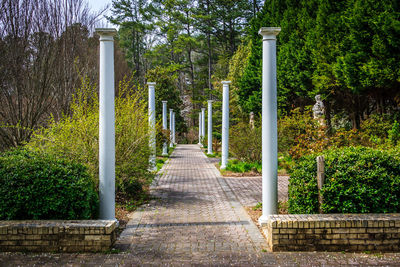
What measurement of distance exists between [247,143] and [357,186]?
357 inches

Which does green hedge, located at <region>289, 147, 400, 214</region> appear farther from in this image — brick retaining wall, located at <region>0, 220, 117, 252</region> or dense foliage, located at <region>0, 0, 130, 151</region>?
dense foliage, located at <region>0, 0, 130, 151</region>

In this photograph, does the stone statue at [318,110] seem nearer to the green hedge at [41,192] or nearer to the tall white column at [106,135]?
the tall white column at [106,135]

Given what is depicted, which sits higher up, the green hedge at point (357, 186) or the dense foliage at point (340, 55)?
the dense foliage at point (340, 55)

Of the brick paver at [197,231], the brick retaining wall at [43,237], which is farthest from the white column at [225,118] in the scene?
the brick retaining wall at [43,237]

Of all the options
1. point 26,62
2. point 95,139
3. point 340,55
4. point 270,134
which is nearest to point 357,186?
point 270,134

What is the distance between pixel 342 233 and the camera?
4.41m

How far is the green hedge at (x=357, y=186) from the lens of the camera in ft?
15.6

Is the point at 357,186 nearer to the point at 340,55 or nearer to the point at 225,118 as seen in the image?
the point at 340,55

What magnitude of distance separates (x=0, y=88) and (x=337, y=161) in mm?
7593

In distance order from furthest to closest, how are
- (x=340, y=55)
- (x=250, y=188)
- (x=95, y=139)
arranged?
(x=340, y=55) → (x=250, y=188) → (x=95, y=139)

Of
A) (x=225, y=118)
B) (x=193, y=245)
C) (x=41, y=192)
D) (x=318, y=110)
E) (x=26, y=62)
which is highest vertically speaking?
(x=26, y=62)

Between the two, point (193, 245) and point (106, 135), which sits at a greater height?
point (106, 135)

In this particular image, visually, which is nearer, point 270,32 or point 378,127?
point 270,32

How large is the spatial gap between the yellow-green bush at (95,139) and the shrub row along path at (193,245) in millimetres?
895
